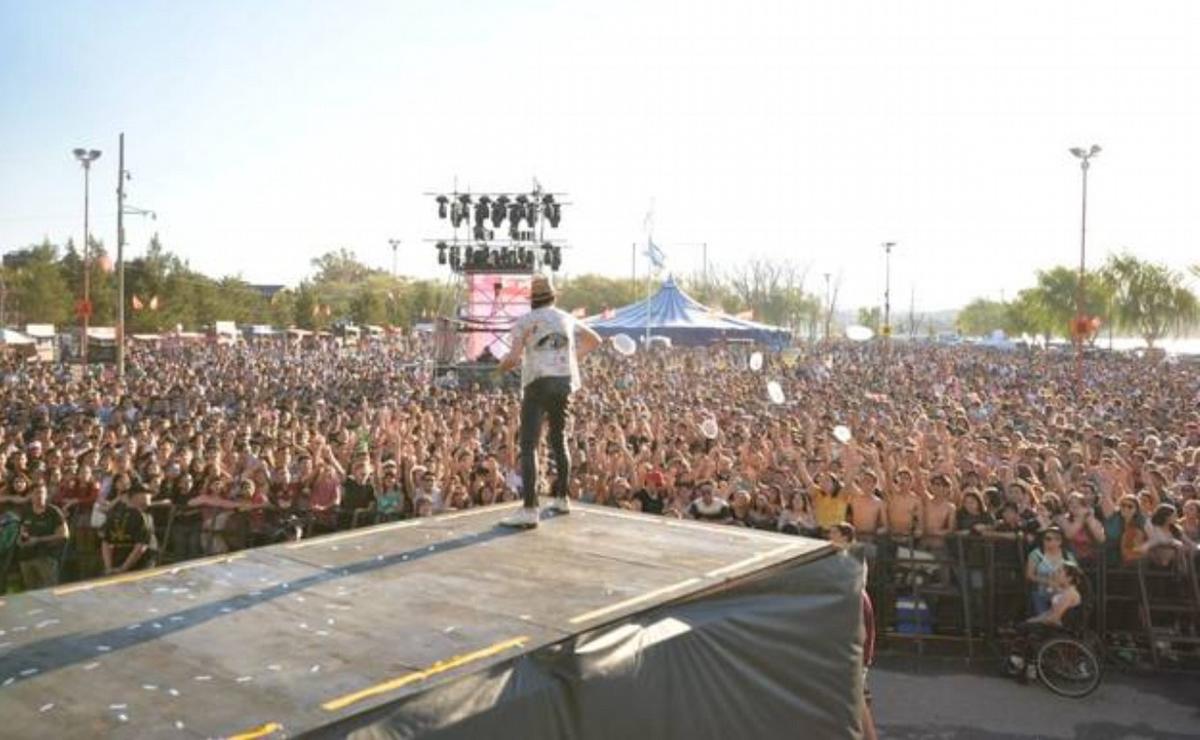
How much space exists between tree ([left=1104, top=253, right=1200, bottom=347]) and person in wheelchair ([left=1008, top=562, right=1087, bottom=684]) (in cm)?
6088

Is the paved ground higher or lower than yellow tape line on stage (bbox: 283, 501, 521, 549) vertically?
lower

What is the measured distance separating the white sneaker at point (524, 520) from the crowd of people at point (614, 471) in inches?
122

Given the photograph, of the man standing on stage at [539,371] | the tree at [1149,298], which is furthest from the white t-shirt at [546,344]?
the tree at [1149,298]

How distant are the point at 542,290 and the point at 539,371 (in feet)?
1.68

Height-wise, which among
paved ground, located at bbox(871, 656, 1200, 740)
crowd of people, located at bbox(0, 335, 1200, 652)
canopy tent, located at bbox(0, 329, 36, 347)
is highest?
canopy tent, located at bbox(0, 329, 36, 347)

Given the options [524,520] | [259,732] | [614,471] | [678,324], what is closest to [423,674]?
[259,732]

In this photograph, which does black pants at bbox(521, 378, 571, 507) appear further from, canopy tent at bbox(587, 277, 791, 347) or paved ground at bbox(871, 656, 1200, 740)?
canopy tent at bbox(587, 277, 791, 347)

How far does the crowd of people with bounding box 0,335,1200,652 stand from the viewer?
854 cm

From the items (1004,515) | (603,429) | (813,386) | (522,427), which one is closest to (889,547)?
(1004,515)

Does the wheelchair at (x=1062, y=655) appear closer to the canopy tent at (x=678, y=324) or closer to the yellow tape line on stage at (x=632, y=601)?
the yellow tape line on stage at (x=632, y=601)

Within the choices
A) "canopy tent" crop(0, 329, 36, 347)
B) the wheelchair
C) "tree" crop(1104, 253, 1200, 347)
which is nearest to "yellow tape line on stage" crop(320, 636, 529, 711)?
the wheelchair

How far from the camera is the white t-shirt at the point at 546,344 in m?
5.73

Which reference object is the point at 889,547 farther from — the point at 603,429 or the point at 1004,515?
the point at 603,429

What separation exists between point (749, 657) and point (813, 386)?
71.1 ft
